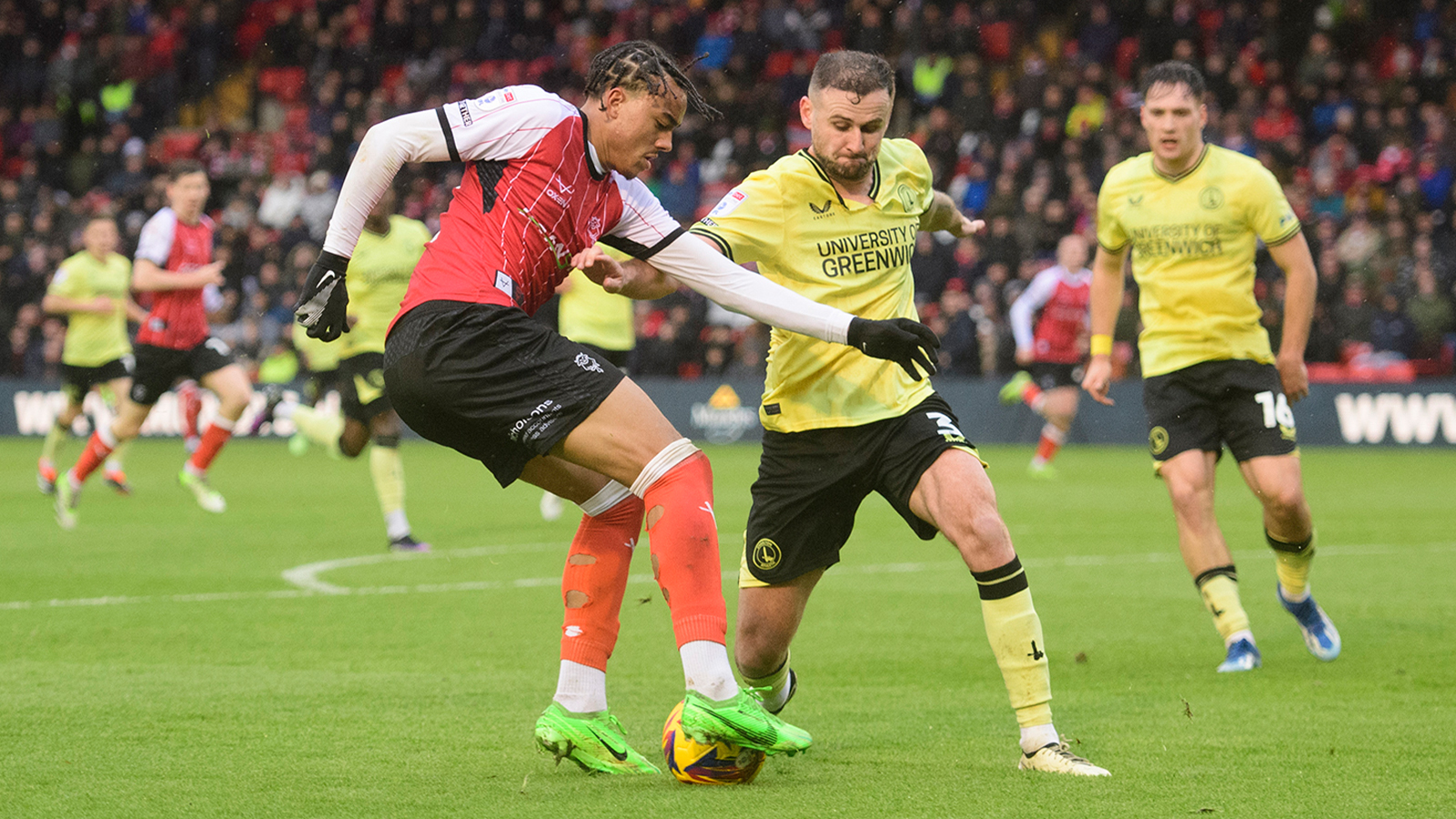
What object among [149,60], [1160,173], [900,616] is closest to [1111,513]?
[900,616]

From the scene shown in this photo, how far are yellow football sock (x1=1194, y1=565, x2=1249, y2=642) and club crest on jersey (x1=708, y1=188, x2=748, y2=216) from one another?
111 inches

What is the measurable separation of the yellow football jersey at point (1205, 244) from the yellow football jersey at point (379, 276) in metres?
5.85

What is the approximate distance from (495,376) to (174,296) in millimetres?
9041

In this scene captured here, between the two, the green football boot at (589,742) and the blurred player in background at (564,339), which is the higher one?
the blurred player in background at (564,339)

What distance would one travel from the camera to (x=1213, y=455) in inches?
267

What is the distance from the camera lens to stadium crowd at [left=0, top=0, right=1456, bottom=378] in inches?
833

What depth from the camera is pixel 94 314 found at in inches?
636

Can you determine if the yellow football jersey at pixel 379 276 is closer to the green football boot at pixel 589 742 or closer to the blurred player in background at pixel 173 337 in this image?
the blurred player in background at pixel 173 337

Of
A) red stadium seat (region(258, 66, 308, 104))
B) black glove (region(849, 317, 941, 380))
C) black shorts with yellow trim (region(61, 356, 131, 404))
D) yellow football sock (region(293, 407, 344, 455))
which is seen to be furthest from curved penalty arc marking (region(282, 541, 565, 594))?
red stadium seat (region(258, 66, 308, 104))

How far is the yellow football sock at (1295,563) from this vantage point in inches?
Answer: 265

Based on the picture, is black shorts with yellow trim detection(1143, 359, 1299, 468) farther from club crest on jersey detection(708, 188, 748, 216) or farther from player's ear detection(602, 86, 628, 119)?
player's ear detection(602, 86, 628, 119)

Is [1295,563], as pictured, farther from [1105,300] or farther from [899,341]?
[899,341]

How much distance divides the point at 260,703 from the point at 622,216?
2235 mm

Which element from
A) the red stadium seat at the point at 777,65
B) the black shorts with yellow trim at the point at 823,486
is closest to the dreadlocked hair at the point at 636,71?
the black shorts with yellow trim at the point at 823,486
